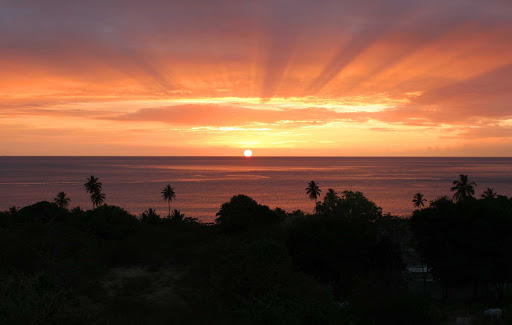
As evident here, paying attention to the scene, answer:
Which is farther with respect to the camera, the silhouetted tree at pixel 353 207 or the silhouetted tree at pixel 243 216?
the silhouetted tree at pixel 353 207

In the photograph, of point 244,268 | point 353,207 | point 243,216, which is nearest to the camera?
point 244,268

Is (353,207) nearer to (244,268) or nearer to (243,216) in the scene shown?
(243,216)

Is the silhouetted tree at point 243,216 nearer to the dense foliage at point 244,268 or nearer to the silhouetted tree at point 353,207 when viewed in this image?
the dense foliage at point 244,268

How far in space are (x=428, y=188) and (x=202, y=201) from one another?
328 ft

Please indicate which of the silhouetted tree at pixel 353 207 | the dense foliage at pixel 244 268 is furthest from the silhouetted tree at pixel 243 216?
the silhouetted tree at pixel 353 207

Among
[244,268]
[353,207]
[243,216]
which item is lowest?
[353,207]

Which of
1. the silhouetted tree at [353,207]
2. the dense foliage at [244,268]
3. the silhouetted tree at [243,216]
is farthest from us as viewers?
the silhouetted tree at [353,207]

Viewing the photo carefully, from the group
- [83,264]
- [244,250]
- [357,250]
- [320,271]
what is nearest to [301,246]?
[320,271]

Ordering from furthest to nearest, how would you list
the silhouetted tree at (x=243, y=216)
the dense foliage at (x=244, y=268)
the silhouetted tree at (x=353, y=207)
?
1. the silhouetted tree at (x=353, y=207)
2. the silhouetted tree at (x=243, y=216)
3. the dense foliage at (x=244, y=268)

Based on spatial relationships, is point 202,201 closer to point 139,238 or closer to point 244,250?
point 139,238

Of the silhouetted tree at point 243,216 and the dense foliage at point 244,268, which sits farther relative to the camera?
the silhouetted tree at point 243,216

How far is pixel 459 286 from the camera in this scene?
30.0m

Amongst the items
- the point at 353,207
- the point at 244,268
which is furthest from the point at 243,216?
A: the point at 244,268

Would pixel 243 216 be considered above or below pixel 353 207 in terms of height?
above
